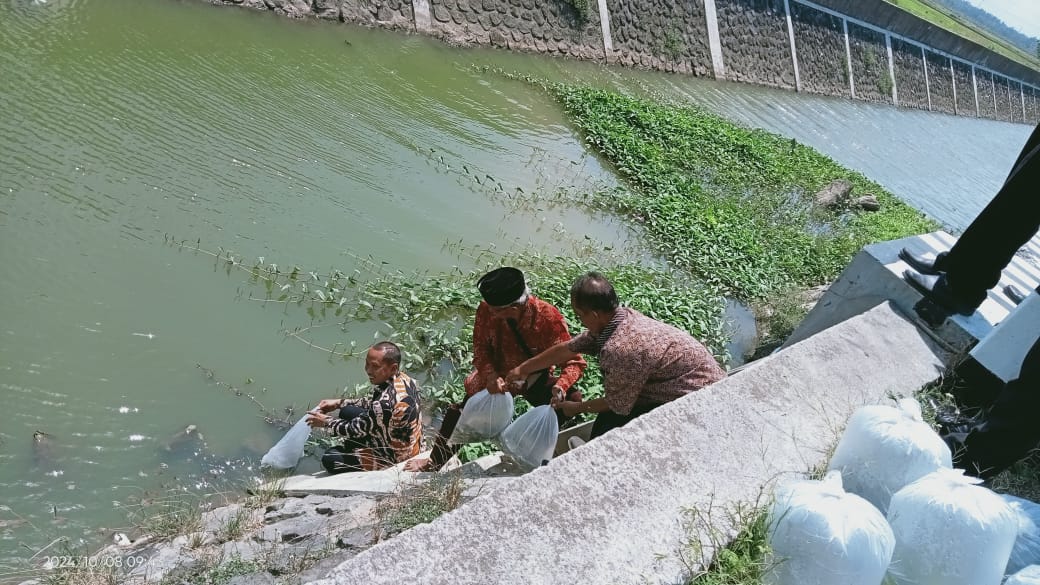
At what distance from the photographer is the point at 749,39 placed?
883 inches

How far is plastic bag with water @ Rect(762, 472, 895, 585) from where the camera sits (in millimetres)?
2422

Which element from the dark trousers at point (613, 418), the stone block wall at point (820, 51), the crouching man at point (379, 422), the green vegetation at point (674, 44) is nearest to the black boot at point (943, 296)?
the dark trousers at point (613, 418)

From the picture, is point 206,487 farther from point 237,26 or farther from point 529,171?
point 237,26

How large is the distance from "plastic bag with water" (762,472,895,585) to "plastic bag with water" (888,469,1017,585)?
0.61 ft

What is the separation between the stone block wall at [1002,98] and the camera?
39625mm

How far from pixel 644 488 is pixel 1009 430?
1.82 m

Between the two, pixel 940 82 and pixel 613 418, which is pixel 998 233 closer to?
pixel 613 418

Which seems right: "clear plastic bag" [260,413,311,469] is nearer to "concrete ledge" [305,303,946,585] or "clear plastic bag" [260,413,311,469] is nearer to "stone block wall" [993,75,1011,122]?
"concrete ledge" [305,303,946,585]

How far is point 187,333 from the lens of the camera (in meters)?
5.07

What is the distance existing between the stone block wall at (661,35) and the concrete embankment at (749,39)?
26 mm

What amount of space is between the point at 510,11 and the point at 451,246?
922 centimetres

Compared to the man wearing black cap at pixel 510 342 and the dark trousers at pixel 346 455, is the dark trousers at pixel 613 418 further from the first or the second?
the dark trousers at pixel 346 455

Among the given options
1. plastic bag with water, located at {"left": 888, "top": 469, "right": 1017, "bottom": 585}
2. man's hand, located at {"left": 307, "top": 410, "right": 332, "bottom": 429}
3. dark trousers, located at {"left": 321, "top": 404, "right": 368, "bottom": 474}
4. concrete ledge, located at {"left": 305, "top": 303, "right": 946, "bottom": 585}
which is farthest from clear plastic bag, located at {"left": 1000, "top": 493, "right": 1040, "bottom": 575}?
man's hand, located at {"left": 307, "top": 410, "right": 332, "bottom": 429}

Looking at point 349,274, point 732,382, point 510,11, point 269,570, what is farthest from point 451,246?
point 510,11
